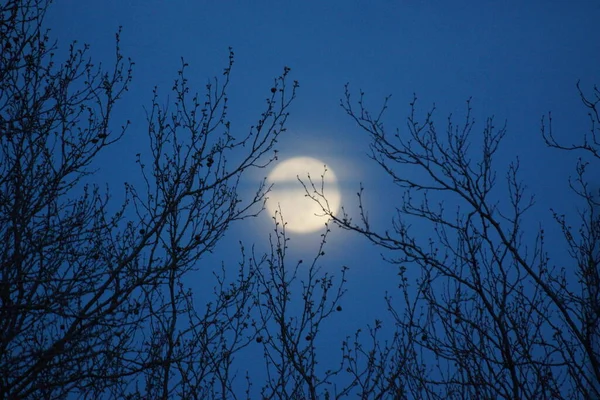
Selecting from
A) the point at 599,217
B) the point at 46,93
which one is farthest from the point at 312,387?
the point at 46,93

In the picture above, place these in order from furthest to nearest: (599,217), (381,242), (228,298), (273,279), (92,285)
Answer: (273,279) → (228,298) → (599,217) → (381,242) → (92,285)

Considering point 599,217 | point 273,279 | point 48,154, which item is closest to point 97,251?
point 48,154

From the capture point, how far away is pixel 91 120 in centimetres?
482

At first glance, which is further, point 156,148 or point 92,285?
point 156,148

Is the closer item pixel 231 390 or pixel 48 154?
pixel 48 154

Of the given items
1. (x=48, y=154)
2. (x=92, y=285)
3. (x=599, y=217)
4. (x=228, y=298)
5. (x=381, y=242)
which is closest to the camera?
(x=92, y=285)

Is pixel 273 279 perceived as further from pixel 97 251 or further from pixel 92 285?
pixel 92 285

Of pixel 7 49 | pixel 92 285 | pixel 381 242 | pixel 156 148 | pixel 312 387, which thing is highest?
pixel 7 49

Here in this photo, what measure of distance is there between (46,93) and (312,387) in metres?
3.99

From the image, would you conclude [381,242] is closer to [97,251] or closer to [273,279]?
[273,279]

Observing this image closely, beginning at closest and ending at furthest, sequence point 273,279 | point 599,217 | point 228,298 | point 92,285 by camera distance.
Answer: point 92,285
point 599,217
point 228,298
point 273,279

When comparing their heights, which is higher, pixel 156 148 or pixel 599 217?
pixel 156 148

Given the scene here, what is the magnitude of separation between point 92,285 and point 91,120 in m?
1.87

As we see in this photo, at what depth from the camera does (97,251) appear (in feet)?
17.0
